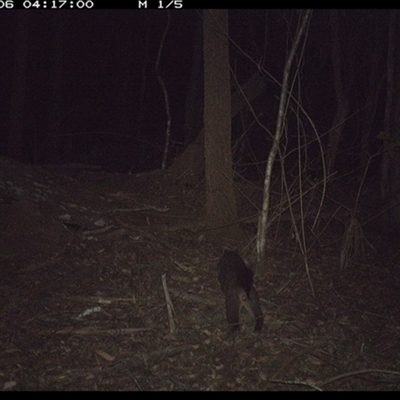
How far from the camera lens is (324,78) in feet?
73.8

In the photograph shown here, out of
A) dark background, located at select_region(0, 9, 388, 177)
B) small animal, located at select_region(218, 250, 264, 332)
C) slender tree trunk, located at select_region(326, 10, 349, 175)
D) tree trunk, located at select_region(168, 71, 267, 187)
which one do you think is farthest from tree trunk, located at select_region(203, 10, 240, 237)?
dark background, located at select_region(0, 9, 388, 177)

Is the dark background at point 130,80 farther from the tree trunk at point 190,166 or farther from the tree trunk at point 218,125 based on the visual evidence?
the tree trunk at point 218,125

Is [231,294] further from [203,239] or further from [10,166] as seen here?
[10,166]

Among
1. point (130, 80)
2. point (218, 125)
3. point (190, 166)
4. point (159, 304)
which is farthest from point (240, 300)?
point (130, 80)

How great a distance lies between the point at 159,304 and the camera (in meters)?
7.21

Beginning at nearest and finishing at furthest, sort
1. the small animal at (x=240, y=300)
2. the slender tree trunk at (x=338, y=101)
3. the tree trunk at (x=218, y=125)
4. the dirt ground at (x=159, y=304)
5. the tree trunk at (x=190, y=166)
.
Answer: the dirt ground at (x=159, y=304) < the small animal at (x=240, y=300) < the tree trunk at (x=218, y=125) < the tree trunk at (x=190, y=166) < the slender tree trunk at (x=338, y=101)

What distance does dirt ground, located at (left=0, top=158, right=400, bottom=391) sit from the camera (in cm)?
568

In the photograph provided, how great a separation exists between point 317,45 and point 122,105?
14.9 m

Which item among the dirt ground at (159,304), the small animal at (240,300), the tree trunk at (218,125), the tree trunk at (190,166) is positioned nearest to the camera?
the dirt ground at (159,304)

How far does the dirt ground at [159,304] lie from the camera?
5.68m

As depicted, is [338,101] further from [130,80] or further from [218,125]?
[130,80]

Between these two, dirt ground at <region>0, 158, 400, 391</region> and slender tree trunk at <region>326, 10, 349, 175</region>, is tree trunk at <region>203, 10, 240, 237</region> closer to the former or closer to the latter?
dirt ground at <region>0, 158, 400, 391</region>

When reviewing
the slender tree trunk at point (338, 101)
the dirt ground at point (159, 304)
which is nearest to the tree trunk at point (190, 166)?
the dirt ground at point (159, 304)

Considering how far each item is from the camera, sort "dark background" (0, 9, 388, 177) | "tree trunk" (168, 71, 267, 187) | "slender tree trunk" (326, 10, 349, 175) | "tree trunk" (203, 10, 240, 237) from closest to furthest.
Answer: "tree trunk" (203, 10, 240, 237) → "tree trunk" (168, 71, 267, 187) → "slender tree trunk" (326, 10, 349, 175) → "dark background" (0, 9, 388, 177)
